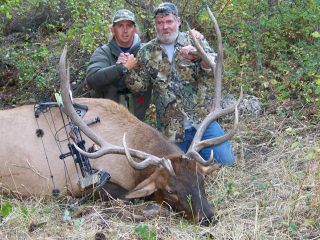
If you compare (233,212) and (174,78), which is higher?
(174,78)

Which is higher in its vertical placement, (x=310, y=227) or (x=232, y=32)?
(x=232, y=32)

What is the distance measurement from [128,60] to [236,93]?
1.74 m

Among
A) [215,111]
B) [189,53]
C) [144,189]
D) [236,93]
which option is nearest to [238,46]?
[236,93]

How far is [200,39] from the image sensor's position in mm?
6434

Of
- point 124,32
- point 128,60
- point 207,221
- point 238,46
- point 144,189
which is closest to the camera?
point 207,221

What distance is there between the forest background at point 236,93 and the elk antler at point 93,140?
1.39 feet

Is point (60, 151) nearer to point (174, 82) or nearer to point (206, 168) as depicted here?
point (206, 168)

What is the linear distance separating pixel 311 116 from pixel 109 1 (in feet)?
11.3

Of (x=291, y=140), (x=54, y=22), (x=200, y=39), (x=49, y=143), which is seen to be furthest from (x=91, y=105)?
(x=54, y=22)

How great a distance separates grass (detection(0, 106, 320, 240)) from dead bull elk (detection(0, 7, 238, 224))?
184mm

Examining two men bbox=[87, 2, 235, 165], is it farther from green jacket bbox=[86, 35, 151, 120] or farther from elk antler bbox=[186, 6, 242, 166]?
elk antler bbox=[186, 6, 242, 166]

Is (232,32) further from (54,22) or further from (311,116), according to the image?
(54,22)

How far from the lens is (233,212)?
16.0 feet

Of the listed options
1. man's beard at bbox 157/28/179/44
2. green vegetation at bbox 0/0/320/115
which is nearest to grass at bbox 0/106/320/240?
man's beard at bbox 157/28/179/44
